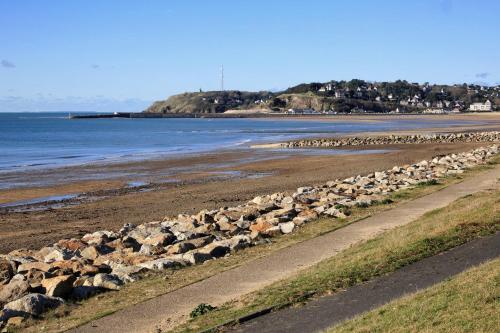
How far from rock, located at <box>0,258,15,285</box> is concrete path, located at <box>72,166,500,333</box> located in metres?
4.22

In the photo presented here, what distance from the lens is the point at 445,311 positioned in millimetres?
7336

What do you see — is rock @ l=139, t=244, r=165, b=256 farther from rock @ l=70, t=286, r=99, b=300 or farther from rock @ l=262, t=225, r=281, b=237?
rock @ l=70, t=286, r=99, b=300

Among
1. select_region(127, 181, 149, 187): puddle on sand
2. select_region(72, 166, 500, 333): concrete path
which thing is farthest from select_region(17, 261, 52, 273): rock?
select_region(127, 181, 149, 187): puddle on sand

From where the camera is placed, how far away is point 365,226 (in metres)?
15.1

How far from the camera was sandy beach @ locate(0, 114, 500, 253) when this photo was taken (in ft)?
68.9

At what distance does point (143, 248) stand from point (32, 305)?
5.03 metres

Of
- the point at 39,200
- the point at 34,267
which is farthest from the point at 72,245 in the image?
the point at 39,200

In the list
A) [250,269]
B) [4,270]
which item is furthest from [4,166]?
[250,269]

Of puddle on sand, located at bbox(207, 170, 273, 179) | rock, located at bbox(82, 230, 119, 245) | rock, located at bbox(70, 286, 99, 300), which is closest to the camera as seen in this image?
rock, located at bbox(70, 286, 99, 300)

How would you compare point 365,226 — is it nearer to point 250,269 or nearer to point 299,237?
point 299,237

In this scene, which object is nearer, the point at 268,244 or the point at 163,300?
the point at 163,300

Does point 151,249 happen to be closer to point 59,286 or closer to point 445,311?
point 59,286

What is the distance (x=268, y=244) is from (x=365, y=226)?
2.41 m

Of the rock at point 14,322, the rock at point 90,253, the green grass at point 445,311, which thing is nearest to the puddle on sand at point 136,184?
the rock at point 90,253
